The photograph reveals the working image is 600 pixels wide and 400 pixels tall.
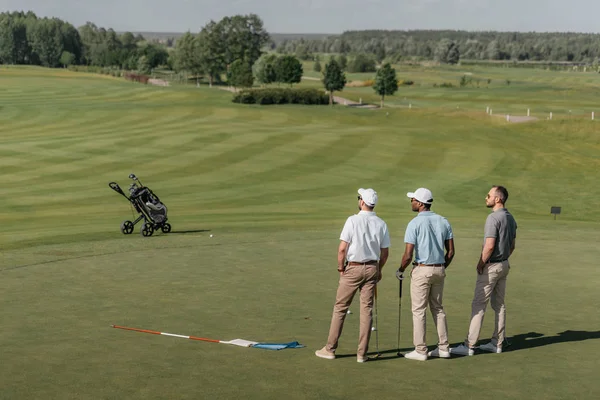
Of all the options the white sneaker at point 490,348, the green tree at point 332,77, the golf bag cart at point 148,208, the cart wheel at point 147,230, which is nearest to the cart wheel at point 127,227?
the golf bag cart at point 148,208

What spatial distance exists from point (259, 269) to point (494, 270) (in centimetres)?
667

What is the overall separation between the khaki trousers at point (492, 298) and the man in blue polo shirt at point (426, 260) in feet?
1.61

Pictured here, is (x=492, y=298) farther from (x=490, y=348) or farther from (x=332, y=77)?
(x=332, y=77)

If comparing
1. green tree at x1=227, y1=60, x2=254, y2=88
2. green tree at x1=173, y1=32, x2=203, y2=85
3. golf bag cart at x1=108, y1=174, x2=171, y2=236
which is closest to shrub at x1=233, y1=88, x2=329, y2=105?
green tree at x1=227, y1=60, x2=254, y2=88

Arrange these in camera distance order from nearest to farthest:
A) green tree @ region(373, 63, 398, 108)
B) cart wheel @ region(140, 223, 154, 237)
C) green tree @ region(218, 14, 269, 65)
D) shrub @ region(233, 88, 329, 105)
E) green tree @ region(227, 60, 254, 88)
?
cart wheel @ region(140, 223, 154, 237) → shrub @ region(233, 88, 329, 105) → green tree @ region(373, 63, 398, 108) → green tree @ region(227, 60, 254, 88) → green tree @ region(218, 14, 269, 65)

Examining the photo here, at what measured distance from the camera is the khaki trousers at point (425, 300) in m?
11.1

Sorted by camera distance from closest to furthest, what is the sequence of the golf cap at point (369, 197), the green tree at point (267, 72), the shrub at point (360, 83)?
the golf cap at point (369, 197), the green tree at point (267, 72), the shrub at point (360, 83)

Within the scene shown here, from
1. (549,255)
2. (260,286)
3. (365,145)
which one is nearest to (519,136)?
(365,145)

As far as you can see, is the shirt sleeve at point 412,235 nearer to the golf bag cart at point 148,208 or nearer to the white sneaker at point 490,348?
the white sneaker at point 490,348

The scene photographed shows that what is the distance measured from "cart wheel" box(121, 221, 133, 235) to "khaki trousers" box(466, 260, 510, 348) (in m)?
13.9

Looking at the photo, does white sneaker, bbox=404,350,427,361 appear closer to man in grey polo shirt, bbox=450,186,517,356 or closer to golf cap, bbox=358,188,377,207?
man in grey polo shirt, bbox=450,186,517,356

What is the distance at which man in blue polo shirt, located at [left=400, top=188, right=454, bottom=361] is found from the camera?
11164 millimetres

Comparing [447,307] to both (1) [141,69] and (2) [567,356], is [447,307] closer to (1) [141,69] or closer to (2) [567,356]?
(2) [567,356]

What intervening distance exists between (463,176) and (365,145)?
370 inches
